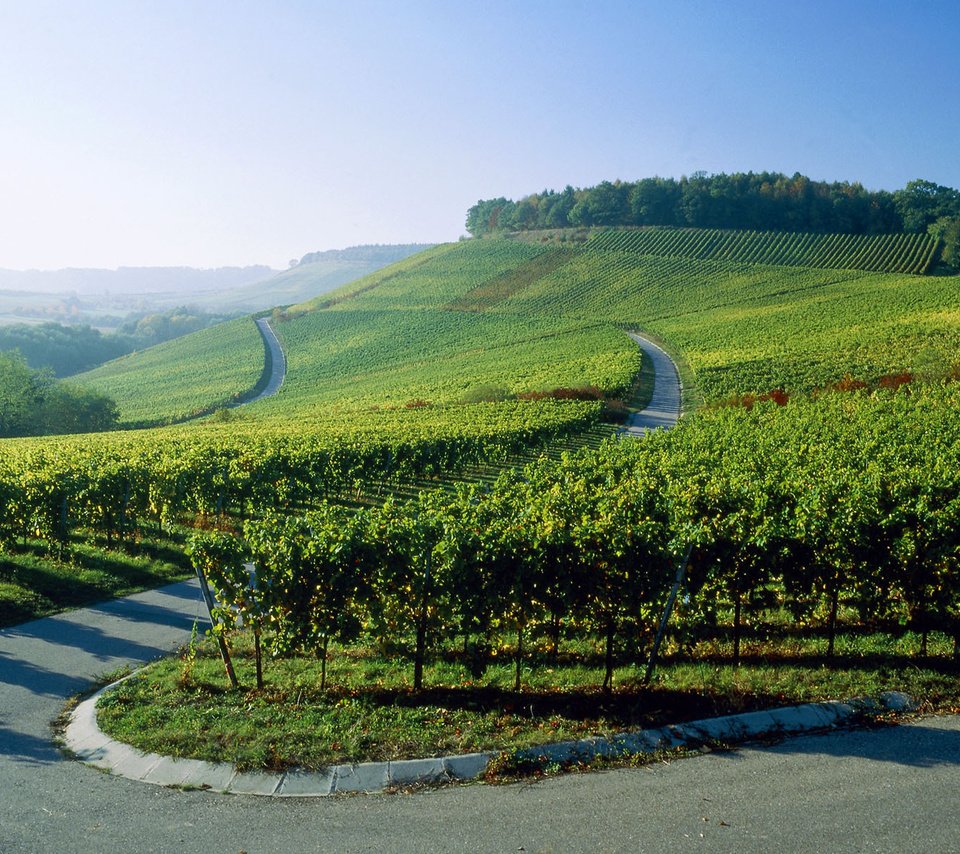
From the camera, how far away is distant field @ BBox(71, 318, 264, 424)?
74.7m

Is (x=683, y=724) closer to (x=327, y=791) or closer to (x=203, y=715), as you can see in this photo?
(x=327, y=791)

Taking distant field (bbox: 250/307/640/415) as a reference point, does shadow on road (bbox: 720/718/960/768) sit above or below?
below

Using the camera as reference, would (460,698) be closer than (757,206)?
Yes

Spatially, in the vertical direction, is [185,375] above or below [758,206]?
below

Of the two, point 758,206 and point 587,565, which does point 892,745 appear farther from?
point 758,206

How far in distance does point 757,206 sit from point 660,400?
90.5 meters

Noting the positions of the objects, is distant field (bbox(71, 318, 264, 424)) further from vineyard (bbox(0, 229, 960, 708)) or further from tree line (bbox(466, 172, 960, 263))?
tree line (bbox(466, 172, 960, 263))

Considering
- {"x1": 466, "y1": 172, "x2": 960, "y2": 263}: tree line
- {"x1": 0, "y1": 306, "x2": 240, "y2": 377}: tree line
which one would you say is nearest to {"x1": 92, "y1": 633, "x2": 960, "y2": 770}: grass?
{"x1": 466, "y1": 172, "x2": 960, "y2": 263}: tree line

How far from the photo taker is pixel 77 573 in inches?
664

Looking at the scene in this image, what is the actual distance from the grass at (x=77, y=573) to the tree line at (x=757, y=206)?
4716 inches

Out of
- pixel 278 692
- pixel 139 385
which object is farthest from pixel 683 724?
pixel 139 385

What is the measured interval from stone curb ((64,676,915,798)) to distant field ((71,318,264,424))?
209 feet

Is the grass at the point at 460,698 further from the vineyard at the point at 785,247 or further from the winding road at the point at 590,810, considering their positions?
the vineyard at the point at 785,247

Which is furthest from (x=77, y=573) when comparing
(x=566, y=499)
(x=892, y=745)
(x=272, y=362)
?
(x=272, y=362)
